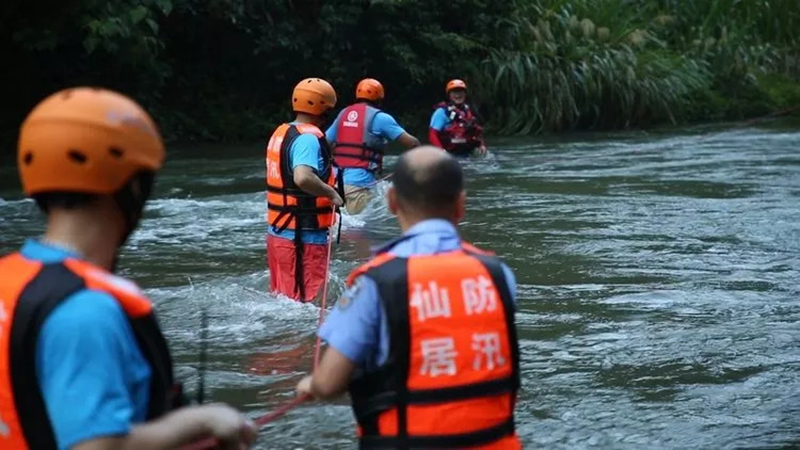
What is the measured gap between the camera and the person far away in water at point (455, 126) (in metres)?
17.9

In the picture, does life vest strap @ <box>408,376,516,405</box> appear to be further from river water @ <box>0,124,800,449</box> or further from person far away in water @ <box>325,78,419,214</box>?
person far away in water @ <box>325,78,419,214</box>

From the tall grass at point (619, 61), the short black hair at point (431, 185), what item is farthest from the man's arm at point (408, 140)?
the tall grass at point (619, 61)

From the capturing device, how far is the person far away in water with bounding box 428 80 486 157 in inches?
706

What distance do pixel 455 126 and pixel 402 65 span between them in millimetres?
9315

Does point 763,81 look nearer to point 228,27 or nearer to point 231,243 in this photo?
point 228,27

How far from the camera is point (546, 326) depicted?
9070 millimetres

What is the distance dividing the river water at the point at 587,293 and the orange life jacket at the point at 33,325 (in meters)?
4.14

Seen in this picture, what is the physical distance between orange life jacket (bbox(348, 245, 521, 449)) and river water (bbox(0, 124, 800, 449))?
3172 millimetres

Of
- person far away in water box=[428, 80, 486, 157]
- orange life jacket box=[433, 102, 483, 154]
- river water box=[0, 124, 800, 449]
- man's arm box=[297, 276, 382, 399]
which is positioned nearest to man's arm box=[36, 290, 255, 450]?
man's arm box=[297, 276, 382, 399]

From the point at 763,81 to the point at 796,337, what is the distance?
26.3 meters

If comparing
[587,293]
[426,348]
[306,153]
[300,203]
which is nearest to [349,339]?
[426,348]

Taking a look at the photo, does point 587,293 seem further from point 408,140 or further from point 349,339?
point 349,339

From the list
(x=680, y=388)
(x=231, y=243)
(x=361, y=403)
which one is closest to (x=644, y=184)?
(x=231, y=243)

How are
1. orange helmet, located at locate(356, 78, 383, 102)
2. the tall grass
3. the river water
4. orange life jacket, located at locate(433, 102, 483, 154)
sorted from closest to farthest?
the river water < orange helmet, located at locate(356, 78, 383, 102) < orange life jacket, located at locate(433, 102, 483, 154) < the tall grass
